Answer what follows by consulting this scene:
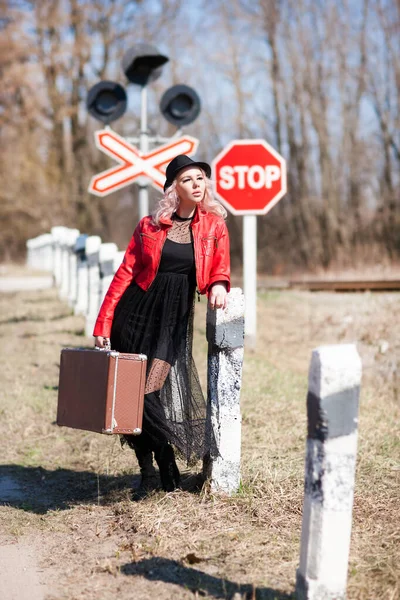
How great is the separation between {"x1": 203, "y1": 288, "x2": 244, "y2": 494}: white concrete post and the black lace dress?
0.38 ft

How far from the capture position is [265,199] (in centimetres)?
930

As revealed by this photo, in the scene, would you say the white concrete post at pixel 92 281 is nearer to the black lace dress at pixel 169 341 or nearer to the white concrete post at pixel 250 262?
the white concrete post at pixel 250 262

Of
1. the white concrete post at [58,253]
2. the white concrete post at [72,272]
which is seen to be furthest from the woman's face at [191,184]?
the white concrete post at [58,253]

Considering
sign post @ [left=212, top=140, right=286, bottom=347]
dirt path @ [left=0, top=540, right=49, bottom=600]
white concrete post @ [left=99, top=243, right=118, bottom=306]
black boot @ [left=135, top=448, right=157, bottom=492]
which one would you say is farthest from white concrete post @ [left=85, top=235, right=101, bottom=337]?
dirt path @ [left=0, top=540, right=49, bottom=600]

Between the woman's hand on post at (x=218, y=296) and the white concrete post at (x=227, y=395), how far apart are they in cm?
5

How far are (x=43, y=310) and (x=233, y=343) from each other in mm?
9540

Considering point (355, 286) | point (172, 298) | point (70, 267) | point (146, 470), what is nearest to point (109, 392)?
point (172, 298)

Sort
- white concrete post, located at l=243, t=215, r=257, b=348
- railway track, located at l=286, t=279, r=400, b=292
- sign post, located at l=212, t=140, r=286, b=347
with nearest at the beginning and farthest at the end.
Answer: sign post, located at l=212, t=140, r=286, b=347
white concrete post, located at l=243, t=215, r=257, b=348
railway track, located at l=286, t=279, r=400, b=292

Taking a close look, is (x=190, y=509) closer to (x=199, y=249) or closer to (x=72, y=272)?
(x=199, y=249)

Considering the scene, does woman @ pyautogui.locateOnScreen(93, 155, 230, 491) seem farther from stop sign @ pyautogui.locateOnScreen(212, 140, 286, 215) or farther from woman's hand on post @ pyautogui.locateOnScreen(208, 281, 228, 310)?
stop sign @ pyautogui.locateOnScreen(212, 140, 286, 215)

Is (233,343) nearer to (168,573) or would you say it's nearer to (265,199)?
(168,573)

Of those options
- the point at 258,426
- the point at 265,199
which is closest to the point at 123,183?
the point at 265,199

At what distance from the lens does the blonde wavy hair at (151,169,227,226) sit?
14.1 ft

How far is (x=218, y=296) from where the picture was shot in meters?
4.25
